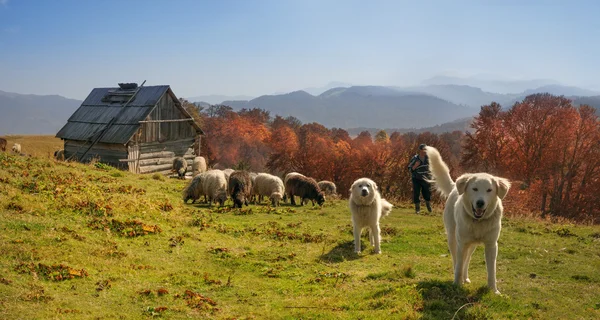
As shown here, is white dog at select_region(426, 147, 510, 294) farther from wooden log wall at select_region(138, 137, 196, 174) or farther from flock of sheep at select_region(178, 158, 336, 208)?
wooden log wall at select_region(138, 137, 196, 174)

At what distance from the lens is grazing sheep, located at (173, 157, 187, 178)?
31978 mm

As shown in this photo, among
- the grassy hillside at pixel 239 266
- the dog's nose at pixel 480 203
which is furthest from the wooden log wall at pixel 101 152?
the dog's nose at pixel 480 203

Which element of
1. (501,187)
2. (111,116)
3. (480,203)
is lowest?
(480,203)

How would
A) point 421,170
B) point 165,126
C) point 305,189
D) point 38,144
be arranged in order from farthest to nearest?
point 38,144 < point 165,126 < point 305,189 < point 421,170

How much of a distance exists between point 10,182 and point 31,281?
7695 millimetres

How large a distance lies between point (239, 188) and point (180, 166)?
1494 centimetres

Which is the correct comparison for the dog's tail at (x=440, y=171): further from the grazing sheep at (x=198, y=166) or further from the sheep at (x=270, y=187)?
the grazing sheep at (x=198, y=166)

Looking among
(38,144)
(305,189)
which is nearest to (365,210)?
(305,189)

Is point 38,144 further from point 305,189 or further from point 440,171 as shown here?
point 440,171

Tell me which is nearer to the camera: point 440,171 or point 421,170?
point 440,171

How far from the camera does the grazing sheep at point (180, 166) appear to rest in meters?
32.0

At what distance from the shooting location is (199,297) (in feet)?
Result: 23.6

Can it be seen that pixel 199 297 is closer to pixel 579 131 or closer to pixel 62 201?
pixel 62 201

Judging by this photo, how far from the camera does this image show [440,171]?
31.9 ft
